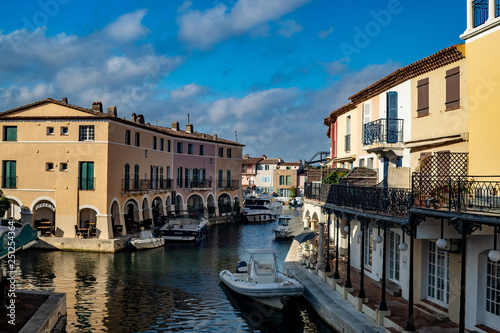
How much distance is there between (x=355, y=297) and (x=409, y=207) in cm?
506

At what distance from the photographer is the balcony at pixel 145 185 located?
129ft

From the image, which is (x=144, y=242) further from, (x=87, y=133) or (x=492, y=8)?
(x=492, y=8)

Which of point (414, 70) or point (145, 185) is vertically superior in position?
point (414, 70)

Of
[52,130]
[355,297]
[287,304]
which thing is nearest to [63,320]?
[287,304]

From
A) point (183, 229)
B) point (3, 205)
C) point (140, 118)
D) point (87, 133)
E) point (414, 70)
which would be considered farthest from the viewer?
point (140, 118)

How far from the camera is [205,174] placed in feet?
190

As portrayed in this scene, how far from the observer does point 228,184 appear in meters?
60.8

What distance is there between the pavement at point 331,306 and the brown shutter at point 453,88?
7.70 m

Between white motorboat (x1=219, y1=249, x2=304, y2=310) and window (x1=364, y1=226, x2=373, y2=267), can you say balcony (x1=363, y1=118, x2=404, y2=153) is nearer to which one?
window (x1=364, y1=226, x2=373, y2=267)

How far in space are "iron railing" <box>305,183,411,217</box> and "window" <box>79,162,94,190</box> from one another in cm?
2066

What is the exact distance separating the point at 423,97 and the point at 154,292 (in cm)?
1529

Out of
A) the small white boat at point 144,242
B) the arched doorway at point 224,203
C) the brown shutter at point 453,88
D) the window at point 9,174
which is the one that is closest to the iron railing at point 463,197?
the brown shutter at point 453,88

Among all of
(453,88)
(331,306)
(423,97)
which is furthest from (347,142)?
(331,306)

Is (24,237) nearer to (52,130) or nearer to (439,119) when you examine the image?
(439,119)
